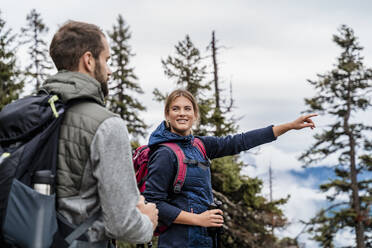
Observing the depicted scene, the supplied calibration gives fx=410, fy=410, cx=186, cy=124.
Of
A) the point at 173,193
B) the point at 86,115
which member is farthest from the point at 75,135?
the point at 173,193

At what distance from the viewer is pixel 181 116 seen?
13.2 feet

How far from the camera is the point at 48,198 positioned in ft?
6.24

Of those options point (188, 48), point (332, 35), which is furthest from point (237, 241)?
point (332, 35)

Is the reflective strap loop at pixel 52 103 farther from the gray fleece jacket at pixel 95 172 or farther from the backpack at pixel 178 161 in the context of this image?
the backpack at pixel 178 161

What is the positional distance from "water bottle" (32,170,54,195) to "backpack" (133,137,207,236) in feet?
5.53

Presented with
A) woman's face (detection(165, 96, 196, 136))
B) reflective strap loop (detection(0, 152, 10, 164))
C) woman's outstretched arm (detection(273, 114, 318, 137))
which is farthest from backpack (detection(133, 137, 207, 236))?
reflective strap loop (detection(0, 152, 10, 164))

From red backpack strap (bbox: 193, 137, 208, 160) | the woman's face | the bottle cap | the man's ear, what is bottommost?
red backpack strap (bbox: 193, 137, 208, 160)

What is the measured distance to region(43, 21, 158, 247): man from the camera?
202 cm

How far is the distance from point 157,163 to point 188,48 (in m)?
15.2

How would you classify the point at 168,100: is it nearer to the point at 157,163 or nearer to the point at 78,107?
the point at 157,163

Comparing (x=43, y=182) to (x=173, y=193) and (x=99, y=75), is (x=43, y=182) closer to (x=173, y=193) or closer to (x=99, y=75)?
(x=99, y=75)

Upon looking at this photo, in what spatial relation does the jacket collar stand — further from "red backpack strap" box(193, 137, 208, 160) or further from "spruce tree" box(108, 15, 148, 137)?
"spruce tree" box(108, 15, 148, 137)

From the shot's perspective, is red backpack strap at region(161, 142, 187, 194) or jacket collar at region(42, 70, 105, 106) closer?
jacket collar at region(42, 70, 105, 106)

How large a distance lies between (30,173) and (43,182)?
0.08 meters
